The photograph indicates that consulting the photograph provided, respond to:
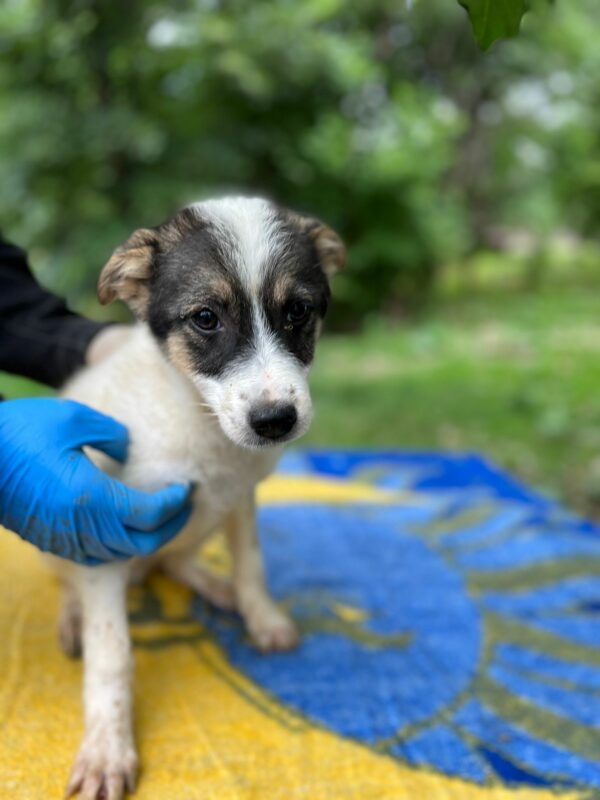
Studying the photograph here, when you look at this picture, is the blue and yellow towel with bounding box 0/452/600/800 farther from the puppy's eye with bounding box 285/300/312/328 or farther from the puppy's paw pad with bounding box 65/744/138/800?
the puppy's eye with bounding box 285/300/312/328

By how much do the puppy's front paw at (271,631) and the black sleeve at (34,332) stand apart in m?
1.19

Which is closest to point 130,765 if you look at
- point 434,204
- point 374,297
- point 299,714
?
point 299,714

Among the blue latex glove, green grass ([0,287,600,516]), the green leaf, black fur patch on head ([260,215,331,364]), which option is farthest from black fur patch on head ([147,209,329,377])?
green grass ([0,287,600,516])

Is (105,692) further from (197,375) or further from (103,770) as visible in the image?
(197,375)

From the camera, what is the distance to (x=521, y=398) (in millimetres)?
7234

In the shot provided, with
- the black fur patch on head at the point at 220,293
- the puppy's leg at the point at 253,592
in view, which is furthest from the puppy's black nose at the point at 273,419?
the puppy's leg at the point at 253,592

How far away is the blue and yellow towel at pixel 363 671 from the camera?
2.24 m

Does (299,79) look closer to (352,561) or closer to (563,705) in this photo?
(352,561)

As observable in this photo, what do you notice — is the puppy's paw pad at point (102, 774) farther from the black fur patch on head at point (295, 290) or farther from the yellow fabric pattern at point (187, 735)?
the black fur patch on head at point (295, 290)

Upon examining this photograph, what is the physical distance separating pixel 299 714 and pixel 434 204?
10999 millimetres

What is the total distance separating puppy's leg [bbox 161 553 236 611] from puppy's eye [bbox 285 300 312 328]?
1.25 meters

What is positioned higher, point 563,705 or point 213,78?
point 213,78

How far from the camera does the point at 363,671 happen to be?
109 inches

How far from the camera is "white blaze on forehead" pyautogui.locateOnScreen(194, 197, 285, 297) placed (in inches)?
86.9
